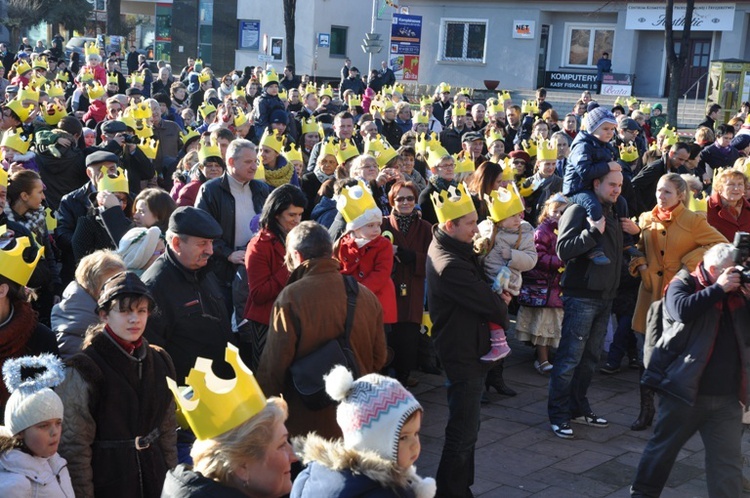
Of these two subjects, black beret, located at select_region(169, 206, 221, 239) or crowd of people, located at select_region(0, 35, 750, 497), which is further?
black beret, located at select_region(169, 206, 221, 239)

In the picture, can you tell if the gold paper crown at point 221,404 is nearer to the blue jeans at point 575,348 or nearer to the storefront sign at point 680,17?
the blue jeans at point 575,348

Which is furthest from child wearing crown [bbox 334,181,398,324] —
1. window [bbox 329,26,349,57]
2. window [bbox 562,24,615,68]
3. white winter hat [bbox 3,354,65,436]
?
window [bbox 329,26,349,57]

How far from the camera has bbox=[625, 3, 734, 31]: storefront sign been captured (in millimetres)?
38031

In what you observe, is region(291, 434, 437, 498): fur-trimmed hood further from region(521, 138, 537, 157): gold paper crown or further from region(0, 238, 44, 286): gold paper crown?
region(521, 138, 537, 157): gold paper crown

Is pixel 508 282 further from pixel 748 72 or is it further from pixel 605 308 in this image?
pixel 748 72

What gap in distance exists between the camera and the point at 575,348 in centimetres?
775

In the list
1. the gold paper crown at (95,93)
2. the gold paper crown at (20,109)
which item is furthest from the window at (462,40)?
the gold paper crown at (20,109)

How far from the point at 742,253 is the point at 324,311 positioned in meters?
2.41

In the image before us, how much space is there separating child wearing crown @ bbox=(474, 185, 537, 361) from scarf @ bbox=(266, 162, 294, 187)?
77.8 inches

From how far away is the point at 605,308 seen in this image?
7836 millimetres

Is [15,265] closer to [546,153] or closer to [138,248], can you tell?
[138,248]

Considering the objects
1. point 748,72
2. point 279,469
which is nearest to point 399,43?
point 748,72

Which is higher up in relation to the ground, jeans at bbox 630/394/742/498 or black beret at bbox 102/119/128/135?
black beret at bbox 102/119/128/135

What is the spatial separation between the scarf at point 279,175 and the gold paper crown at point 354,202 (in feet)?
9.69
